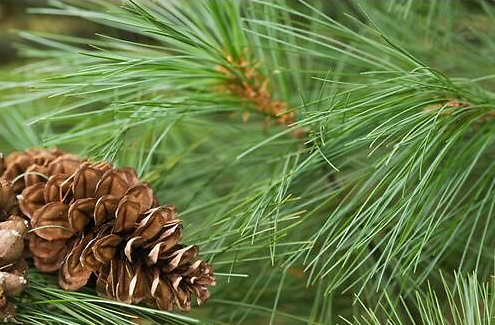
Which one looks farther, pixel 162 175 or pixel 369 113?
pixel 162 175

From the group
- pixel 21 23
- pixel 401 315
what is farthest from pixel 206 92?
pixel 21 23

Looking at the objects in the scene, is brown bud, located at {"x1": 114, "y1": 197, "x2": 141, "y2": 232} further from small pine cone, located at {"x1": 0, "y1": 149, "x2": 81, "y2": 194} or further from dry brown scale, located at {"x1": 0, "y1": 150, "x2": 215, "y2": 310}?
small pine cone, located at {"x1": 0, "y1": 149, "x2": 81, "y2": 194}

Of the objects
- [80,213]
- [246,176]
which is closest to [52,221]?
[80,213]

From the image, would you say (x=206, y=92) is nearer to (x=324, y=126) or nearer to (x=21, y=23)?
(x=324, y=126)

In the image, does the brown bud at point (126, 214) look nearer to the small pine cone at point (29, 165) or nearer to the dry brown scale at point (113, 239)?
the dry brown scale at point (113, 239)

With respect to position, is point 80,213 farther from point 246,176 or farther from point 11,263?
point 246,176

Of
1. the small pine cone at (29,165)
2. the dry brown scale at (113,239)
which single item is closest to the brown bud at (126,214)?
the dry brown scale at (113,239)
